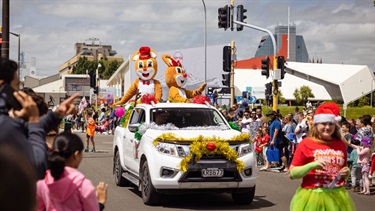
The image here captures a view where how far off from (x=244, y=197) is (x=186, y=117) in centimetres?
195

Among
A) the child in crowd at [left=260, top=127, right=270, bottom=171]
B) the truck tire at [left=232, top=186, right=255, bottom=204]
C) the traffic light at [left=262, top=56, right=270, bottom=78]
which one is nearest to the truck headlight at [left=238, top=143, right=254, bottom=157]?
the truck tire at [left=232, top=186, right=255, bottom=204]

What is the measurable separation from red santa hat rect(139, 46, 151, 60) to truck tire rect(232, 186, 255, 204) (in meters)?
6.86

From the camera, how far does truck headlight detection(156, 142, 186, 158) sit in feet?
36.5

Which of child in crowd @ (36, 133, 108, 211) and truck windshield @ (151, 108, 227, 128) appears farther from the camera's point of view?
truck windshield @ (151, 108, 227, 128)

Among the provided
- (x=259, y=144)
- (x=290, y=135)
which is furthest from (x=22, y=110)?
(x=259, y=144)

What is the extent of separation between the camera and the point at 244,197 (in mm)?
11867

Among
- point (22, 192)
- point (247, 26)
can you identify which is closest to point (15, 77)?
point (22, 192)

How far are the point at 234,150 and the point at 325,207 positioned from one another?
5.31 m

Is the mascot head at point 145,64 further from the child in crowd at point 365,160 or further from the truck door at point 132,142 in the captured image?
the child in crowd at point 365,160

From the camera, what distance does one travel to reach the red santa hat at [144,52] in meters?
17.9

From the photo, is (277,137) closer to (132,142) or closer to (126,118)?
(126,118)

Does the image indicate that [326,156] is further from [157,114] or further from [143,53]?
[143,53]

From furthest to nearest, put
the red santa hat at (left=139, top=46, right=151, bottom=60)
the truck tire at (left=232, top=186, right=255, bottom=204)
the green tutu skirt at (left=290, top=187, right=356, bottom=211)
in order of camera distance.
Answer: the red santa hat at (left=139, top=46, right=151, bottom=60) → the truck tire at (left=232, top=186, right=255, bottom=204) → the green tutu skirt at (left=290, top=187, right=356, bottom=211)

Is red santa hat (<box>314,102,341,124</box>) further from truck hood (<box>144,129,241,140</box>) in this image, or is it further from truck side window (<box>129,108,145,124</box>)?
truck side window (<box>129,108,145,124</box>)
